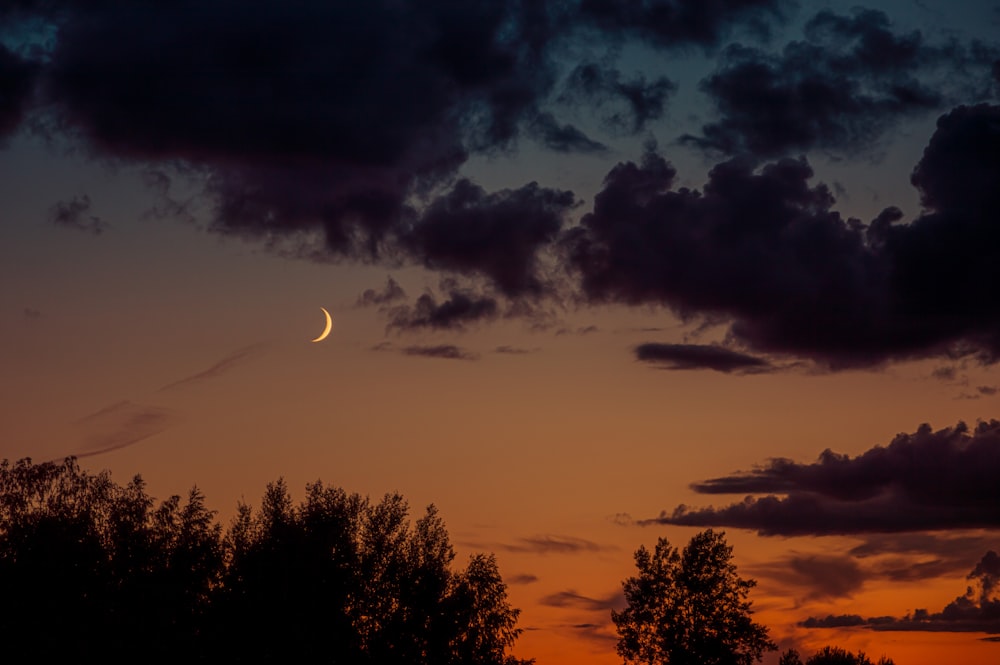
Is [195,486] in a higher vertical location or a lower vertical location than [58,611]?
higher

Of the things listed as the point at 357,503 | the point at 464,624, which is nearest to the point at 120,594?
the point at 357,503

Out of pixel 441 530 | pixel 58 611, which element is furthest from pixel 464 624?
pixel 58 611

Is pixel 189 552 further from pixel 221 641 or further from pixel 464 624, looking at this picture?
pixel 464 624

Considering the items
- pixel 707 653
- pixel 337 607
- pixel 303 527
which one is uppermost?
pixel 303 527

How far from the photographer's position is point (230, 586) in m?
95.0

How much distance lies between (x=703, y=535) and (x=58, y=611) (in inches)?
2081

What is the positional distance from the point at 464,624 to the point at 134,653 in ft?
90.5

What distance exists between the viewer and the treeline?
8906cm

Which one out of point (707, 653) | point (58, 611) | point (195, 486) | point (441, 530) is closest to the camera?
point (58, 611)

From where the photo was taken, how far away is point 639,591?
353 ft

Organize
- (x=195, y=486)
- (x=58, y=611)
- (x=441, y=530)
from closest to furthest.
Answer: (x=58, y=611) → (x=195, y=486) → (x=441, y=530)

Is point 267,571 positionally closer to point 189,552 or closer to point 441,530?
point 189,552

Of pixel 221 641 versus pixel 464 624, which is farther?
pixel 464 624

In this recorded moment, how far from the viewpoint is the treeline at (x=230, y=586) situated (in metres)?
89.1
